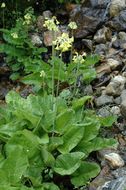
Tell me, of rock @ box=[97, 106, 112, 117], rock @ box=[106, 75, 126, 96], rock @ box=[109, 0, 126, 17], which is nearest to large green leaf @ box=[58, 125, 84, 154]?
rock @ box=[97, 106, 112, 117]

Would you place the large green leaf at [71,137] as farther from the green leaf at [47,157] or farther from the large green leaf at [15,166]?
the large green leaf at [15,166]

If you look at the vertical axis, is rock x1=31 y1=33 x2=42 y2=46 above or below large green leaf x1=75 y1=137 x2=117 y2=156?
above

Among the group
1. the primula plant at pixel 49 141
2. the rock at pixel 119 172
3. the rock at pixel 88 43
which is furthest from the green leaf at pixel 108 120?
the rock at pixel 88 43

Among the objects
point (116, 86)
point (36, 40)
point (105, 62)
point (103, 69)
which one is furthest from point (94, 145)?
point (36, 40)

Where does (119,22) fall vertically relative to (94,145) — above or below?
Result: above

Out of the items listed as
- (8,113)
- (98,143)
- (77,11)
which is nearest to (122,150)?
(98,143)

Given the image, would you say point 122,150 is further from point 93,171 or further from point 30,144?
point 30,144

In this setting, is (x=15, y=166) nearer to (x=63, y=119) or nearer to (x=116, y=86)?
(x=63, y=119)

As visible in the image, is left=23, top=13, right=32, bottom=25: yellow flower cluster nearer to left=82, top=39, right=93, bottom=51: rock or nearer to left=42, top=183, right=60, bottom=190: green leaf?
left=82, top=39, right=93, bottom=51: rock
